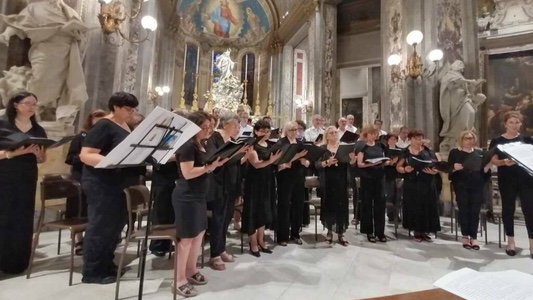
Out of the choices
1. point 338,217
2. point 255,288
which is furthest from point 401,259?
point 255,288

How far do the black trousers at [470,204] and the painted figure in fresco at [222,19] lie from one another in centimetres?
2068

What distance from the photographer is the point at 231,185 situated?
393 cm

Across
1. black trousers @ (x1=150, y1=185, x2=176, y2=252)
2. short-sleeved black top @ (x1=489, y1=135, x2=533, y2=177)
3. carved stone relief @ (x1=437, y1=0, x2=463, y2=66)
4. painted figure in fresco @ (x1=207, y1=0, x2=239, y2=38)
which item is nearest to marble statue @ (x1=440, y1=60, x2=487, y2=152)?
carved stone relief @ (x1=437, y1=0, x2=463, y2=66)

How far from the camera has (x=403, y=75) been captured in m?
9.24

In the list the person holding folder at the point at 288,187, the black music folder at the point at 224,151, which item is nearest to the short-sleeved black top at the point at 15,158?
the black music folder at the point at 224,151

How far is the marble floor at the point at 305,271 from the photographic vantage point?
9.78 feet

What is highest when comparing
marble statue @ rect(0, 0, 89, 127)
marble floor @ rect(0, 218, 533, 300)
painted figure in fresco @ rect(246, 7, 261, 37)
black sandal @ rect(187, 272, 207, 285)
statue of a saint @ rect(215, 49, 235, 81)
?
painted figure in fresco @ rect(246, 7, 261, 37)

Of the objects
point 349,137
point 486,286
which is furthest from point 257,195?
point 486,286

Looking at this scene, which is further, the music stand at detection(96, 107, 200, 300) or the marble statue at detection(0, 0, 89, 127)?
the marble statue at detection(0, 0, 89, 127)

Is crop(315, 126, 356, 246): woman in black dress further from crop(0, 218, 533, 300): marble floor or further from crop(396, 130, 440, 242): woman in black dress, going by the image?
crop(396, 130, 440, 242): woman in black dress

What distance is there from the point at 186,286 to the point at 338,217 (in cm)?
272

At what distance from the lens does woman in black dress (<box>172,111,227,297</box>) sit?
2.79 metres

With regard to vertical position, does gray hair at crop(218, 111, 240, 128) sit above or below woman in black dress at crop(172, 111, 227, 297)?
above

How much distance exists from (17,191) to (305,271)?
327 centimetres
